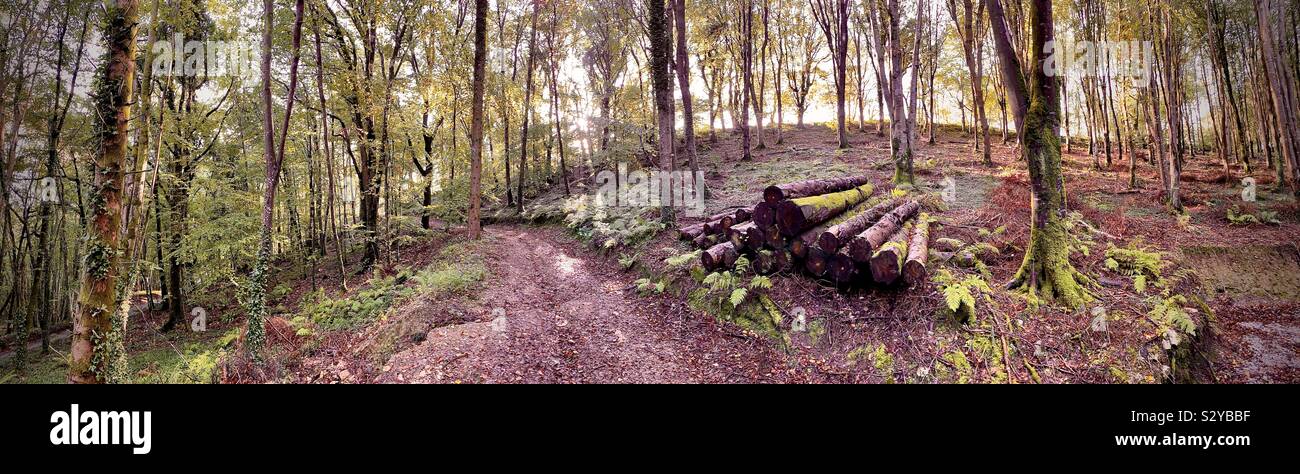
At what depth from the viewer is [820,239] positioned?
7387 millimetres

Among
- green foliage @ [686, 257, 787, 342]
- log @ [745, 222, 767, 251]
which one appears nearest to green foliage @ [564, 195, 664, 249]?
green foliage @ [686, 257, 787, 342]

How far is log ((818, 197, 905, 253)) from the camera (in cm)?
731

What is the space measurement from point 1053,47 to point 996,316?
4.63m

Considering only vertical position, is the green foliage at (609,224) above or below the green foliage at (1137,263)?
above

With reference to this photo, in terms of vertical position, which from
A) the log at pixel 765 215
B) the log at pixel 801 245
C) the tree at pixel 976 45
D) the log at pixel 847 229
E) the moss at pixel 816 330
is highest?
the tree at pixel 976 45

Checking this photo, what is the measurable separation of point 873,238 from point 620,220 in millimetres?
8147

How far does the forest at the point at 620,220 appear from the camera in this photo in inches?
232

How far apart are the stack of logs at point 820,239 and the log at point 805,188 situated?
20 mm

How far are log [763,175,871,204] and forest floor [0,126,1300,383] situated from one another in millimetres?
1514

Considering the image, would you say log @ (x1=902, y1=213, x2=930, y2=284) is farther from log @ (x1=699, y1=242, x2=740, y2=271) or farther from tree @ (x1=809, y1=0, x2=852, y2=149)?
tree @ (x1=809, y1=0, x2=852, y2=149)

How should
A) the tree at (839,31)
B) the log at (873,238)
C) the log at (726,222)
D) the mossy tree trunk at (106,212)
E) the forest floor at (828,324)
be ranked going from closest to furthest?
the mossy tree trunk at (106,212)
the forest floor at (828,324)
the log at (873,238)
the log at (726,222)
the tree at (839,31)

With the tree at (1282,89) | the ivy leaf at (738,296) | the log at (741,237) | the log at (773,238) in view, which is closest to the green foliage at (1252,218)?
the tree at (1282,89)

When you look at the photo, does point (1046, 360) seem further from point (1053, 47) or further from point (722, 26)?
point (722, 26)

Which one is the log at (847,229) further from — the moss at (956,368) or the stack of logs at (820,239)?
the moss at (956,368)
